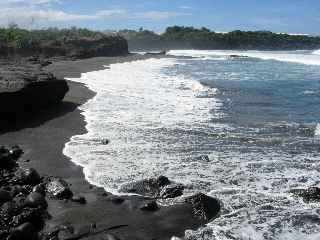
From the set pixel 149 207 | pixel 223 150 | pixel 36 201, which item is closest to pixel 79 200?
pixel 36 201

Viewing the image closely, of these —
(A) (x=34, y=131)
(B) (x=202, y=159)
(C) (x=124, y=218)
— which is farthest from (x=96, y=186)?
(A) (x=34, y=131)

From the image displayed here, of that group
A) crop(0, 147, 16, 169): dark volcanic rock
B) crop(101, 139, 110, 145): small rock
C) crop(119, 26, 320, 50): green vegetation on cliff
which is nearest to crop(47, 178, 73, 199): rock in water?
crop(0, 147, 16, 169): dark volcanic rock

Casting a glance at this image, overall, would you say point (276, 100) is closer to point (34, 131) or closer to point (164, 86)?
point (164, 86)

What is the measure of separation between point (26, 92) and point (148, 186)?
1078cm

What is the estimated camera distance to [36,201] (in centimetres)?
1252

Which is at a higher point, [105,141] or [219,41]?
[219,41]

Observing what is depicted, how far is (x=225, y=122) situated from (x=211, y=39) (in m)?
121

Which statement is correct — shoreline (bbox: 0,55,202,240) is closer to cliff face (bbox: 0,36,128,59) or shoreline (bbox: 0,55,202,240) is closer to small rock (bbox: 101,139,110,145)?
small rock (bbox: 101,139,110,145)

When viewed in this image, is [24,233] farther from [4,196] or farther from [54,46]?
[54,46]

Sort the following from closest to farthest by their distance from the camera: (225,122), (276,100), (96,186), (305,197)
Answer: (305,197) < (96,186) < (225,122) < (276,100)

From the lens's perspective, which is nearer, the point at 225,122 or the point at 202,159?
the point at 202,159

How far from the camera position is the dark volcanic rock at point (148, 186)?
1396 centimetres

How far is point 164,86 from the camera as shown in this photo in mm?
38000

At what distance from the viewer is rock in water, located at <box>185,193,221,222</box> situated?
490 inches
